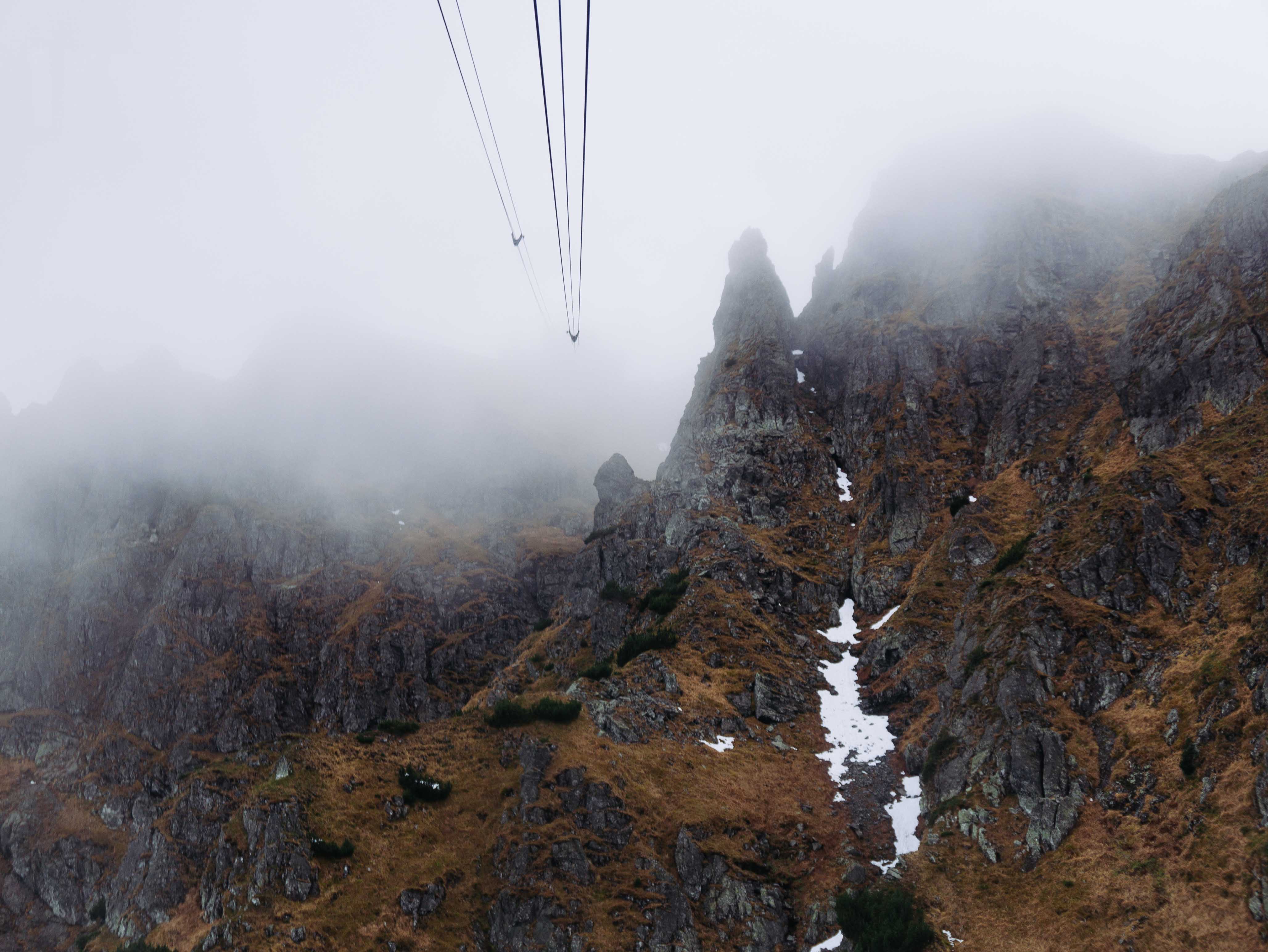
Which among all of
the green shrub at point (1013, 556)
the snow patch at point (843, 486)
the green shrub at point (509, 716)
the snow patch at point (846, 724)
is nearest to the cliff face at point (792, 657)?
the green shrub at point (1013, 556)

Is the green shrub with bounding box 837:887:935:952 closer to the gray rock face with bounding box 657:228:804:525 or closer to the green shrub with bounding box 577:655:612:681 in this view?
the green shrub with bounding box 577:655:612:681

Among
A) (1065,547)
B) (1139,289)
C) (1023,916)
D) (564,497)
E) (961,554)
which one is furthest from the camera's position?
(564,497)

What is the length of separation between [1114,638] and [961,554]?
61.3 feet

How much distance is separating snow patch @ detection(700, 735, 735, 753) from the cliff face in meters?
0.32

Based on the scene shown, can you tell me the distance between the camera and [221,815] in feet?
117

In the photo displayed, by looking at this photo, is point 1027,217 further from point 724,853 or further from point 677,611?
point 724,853

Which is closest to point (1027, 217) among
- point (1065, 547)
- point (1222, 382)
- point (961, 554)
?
point (1222, 382)

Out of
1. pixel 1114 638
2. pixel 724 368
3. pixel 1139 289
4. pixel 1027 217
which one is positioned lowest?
pixel 1114 638

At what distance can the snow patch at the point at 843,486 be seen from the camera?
7644cm

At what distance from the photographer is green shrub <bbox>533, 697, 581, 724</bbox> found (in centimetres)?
4031

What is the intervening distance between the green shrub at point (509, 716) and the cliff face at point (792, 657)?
6.05ft

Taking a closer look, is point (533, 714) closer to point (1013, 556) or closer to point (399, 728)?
point (399, 728)

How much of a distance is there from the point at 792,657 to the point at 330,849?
36318 millimetres

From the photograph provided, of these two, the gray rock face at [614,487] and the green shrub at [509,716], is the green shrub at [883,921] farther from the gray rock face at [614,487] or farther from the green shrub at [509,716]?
the gray rock face at [614,487]
